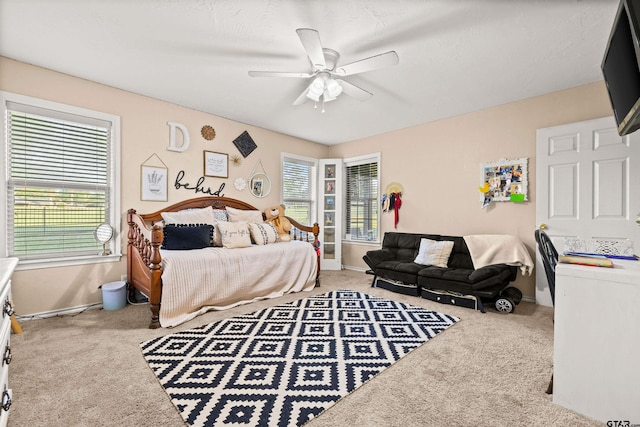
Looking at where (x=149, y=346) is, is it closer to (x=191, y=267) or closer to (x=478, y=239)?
(x=191, y=267)

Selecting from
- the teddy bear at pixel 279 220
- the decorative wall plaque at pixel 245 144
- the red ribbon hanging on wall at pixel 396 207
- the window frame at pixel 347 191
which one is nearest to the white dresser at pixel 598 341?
the red ribbon hanging on wall at pixel 396 207

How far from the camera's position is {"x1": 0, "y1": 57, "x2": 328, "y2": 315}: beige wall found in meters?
2.82

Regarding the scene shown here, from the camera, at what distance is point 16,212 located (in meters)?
2.80

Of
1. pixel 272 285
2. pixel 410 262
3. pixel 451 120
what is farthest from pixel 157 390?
pixel 451 120

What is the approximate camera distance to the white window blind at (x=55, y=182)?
9.20 feet

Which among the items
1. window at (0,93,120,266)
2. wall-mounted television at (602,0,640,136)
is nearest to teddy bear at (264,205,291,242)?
window at (0,93,120,266)

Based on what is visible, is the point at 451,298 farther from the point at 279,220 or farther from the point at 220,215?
the point at 220,215

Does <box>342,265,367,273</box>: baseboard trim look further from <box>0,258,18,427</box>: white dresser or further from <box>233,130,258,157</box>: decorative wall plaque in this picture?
<box>0,258,18,427</box>: white dresser

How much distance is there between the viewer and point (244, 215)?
4277 mm

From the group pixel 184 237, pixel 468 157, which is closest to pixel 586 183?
pixel 468 157

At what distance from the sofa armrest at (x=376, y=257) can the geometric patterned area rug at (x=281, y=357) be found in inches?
35.3

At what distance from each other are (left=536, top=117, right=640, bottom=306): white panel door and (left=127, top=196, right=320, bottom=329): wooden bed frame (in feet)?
9.44

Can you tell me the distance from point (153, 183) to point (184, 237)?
2.88 feet

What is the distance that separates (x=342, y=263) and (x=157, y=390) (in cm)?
411
